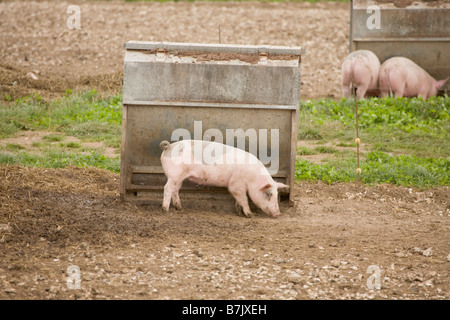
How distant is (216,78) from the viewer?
7.21m

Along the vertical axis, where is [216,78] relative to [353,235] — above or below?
above

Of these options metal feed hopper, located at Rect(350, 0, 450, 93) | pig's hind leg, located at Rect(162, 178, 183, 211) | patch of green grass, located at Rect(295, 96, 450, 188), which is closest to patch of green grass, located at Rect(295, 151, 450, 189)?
patch of green grass, located at Rect(295, 96, 450, 188)

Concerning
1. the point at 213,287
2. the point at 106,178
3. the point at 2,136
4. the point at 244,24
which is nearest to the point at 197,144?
the point at 106,178

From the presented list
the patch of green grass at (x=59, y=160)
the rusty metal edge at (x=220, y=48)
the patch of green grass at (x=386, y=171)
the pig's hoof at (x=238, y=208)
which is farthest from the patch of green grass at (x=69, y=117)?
the pig's hoof at (x=238, y=208)

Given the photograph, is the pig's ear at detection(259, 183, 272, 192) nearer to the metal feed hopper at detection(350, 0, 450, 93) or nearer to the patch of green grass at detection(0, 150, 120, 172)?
the patch of green grass at detection(0, 150, 120, 172)

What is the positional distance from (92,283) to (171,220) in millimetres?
1660

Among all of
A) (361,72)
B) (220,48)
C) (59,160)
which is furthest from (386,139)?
(59,160)

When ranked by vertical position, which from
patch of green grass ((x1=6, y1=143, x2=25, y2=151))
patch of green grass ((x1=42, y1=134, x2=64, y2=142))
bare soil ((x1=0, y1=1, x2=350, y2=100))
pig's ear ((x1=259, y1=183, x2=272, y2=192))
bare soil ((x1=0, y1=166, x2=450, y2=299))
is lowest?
bare soil ((x1=0, y1=166, x2=450, y2=299))

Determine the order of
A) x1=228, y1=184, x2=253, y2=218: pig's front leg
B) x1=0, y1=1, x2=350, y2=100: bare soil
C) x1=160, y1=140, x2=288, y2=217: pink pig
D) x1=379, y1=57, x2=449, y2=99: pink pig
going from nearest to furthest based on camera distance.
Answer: x1=160, y1=140, x2=288, y2=217: pink pig → x1=228, y1=184, x2=253, y2=218: pig's front leg → x1=379, y1=57, x2=449, y2=99: pink pig → x1=0, y1=1, x2=350, y2=100: bare soil

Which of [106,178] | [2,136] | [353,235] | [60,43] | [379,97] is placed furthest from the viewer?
[60,43]

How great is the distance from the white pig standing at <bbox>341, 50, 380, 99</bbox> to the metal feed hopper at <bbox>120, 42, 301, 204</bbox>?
5.79 m

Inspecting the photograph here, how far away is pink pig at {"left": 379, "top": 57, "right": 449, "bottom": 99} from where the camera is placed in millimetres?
12938

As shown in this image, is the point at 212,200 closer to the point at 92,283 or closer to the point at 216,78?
the point at 216,78

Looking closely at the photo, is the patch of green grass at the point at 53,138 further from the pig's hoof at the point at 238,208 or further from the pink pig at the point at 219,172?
the pig's hoof at the point at 238,208
